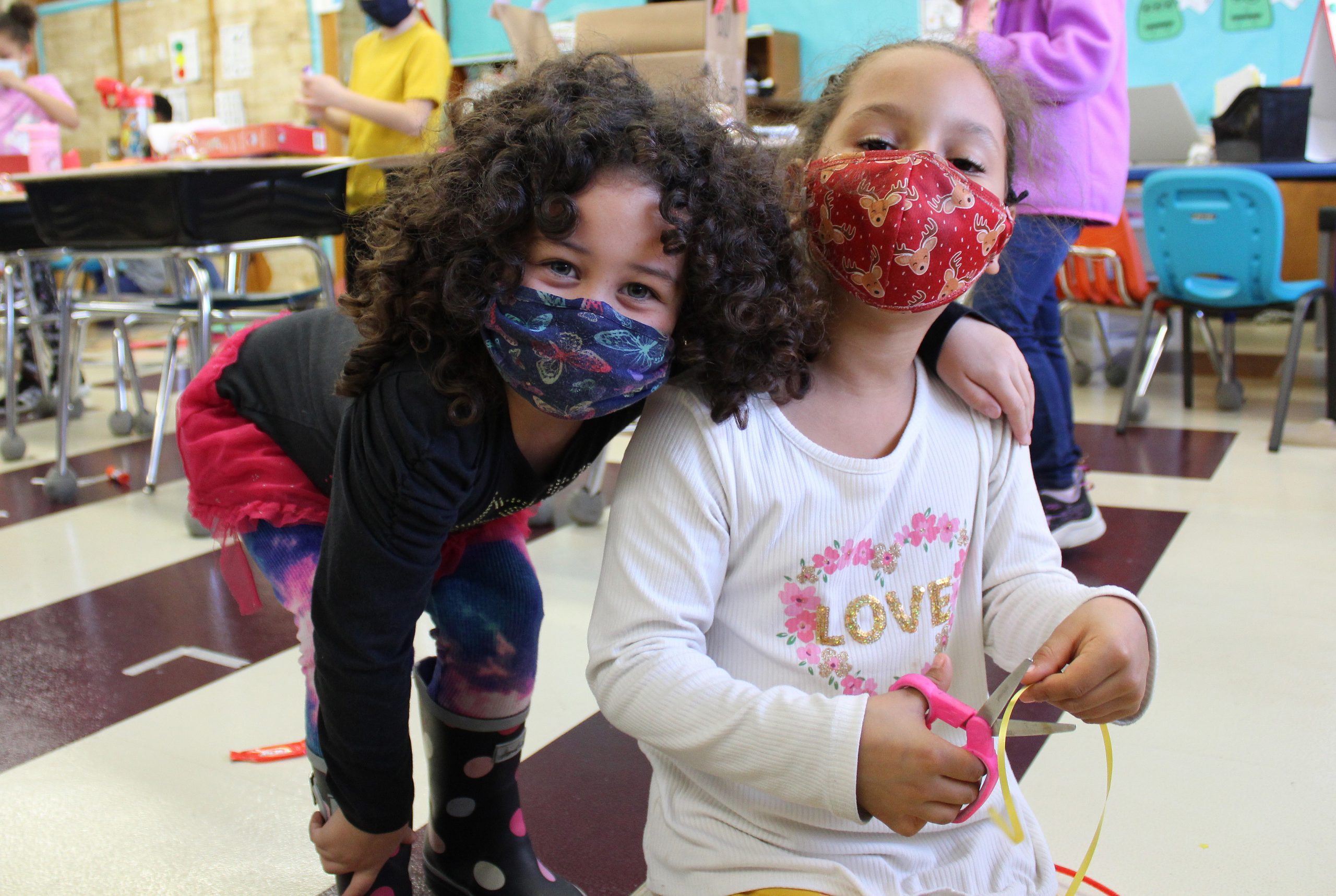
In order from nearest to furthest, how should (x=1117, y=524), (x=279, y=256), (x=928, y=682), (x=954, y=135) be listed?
(x=928, y=682) → (x=954, y=135) → (x=1117, y=524) → (x=279, y=256)

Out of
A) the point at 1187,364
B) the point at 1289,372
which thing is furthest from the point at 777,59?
the point at 1289,372

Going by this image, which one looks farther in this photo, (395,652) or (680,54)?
(680,54)

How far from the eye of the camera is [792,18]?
194 inches

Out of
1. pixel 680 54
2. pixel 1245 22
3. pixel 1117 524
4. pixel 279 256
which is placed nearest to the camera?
pixel 680 54

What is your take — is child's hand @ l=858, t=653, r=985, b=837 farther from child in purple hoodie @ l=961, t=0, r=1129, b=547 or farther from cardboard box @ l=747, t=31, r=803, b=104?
cardboard box @ l=747, t=31, r=803, b=104

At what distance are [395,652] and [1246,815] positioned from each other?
0.85 meters

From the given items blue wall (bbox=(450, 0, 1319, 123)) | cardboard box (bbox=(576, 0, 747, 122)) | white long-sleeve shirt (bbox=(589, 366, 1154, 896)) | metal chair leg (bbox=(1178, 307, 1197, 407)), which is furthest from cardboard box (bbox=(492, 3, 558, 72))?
metal chair leg (bbox=(1178, 307, 1197, 407))

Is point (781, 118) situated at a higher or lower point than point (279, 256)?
higher

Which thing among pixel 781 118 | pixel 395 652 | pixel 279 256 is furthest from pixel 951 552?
pixel 279 256

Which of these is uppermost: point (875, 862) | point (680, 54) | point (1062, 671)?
point (680, 54)

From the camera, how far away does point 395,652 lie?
2.47ft

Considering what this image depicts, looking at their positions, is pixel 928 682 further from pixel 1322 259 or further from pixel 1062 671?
pixel 1322 259

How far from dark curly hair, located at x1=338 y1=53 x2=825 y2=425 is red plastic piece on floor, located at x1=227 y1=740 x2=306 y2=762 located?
719mm

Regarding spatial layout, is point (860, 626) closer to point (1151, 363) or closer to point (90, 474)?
point (1151, 363)
